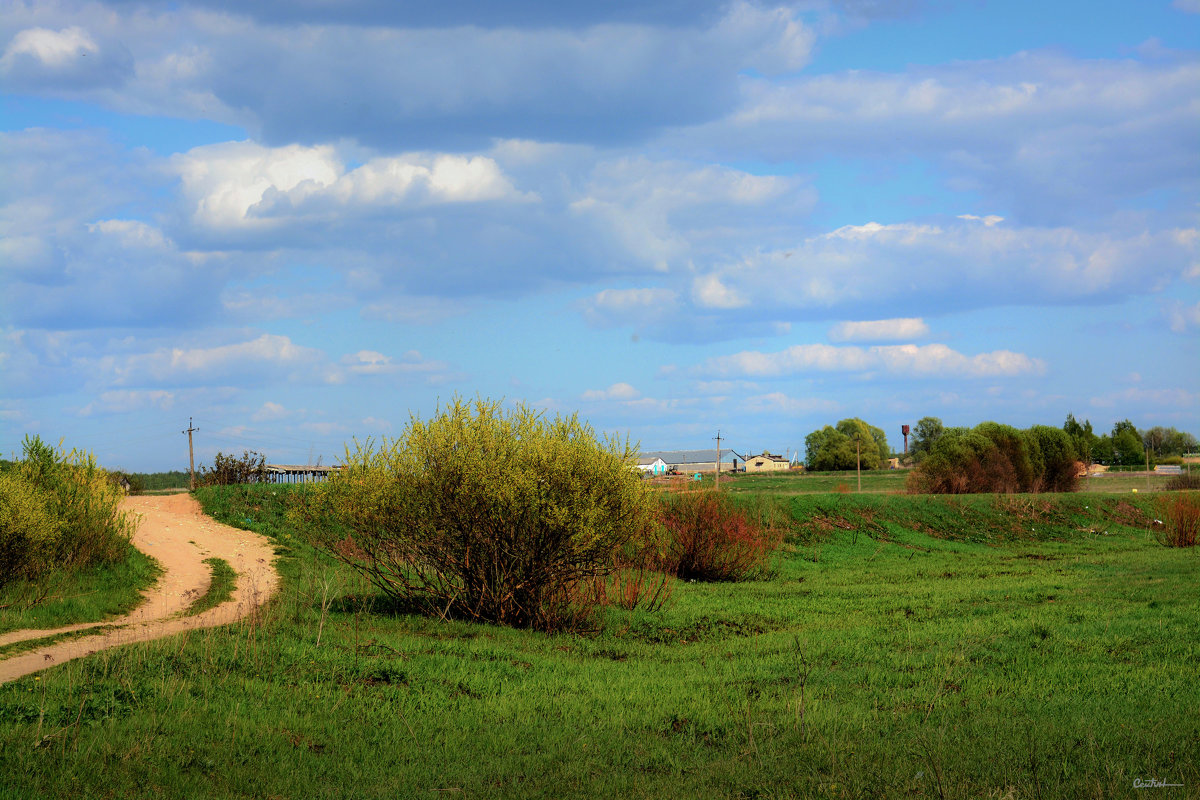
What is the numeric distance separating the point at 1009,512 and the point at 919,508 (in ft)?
12.4

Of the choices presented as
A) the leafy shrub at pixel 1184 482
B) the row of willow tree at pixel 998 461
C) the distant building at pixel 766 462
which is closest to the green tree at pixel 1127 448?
the distant building at pixel 766 462

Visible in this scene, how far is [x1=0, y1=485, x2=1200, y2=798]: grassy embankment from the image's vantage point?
242 inches

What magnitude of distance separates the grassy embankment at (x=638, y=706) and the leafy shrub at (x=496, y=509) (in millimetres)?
772

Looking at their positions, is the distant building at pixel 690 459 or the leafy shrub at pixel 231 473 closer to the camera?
the leafy shrub at pixel 231 473

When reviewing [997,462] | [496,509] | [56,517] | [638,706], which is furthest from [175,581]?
[997,462]

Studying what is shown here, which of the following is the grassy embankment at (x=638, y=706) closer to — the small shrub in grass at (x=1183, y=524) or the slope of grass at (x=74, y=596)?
the slope of grass at (x=74, y=596)

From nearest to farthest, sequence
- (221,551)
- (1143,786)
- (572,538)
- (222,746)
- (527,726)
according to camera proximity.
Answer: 1. (1143,786)
2. (222,746)
3. (527,726)
4. (572,538)
5. (221,551)

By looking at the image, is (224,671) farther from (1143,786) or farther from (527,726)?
(1143,786)

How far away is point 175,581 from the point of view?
17.6 meters

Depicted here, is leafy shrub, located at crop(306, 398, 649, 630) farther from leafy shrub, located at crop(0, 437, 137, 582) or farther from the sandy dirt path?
leafy shrub, located at crop(0, 437, 137, 582)

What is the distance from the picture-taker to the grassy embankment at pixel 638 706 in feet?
20.2

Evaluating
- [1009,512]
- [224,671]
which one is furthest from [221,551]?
[1009,512]

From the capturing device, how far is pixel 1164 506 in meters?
31.6

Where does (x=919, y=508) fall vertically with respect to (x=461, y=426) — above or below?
below
